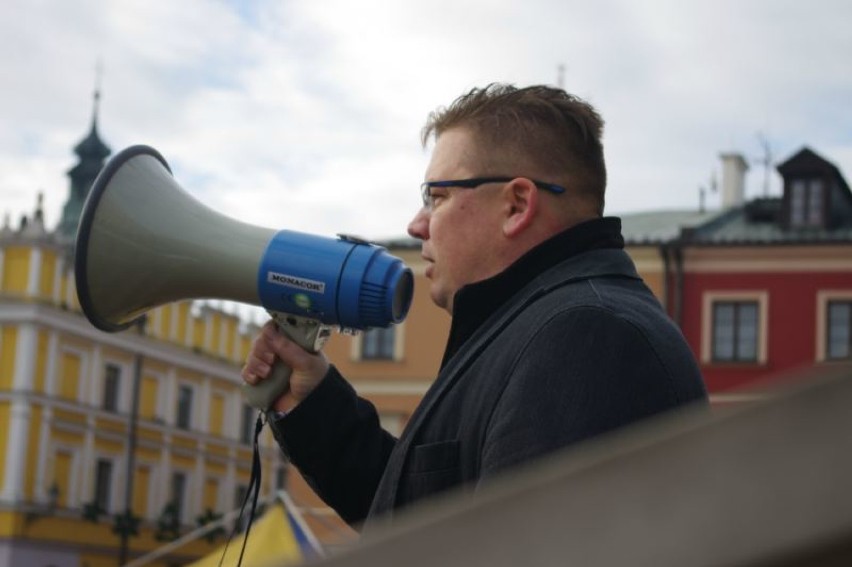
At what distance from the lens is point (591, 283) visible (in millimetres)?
2572

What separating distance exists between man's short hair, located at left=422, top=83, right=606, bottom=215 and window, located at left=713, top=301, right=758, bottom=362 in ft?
105

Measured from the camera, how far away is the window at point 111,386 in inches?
2124

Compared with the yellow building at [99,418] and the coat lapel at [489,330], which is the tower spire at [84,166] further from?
the coat lapel at [489,330]

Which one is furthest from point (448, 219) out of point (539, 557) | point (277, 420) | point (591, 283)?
point (539, 557)

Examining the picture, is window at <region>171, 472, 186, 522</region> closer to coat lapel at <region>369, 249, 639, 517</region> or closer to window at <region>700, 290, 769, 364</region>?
window at <region>700, 290, 769, 364</region>

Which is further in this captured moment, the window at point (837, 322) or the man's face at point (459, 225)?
the window at point (837, 322)

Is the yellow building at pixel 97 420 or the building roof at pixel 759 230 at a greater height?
the building roof at pixel 759 230

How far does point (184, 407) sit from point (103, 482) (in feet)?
18.5

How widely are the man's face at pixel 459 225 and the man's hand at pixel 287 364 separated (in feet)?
1.39

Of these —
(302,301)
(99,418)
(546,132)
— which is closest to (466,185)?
(546,132)

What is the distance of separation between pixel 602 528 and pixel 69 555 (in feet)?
172

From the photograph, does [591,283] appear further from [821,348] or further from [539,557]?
[821,348]

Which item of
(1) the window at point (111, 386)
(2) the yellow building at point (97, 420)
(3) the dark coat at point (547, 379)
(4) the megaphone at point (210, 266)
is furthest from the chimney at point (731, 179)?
(3) the dark coat at point (547, 379)

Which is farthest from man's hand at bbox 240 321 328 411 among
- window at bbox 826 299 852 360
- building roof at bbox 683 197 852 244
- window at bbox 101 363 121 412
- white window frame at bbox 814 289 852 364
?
window at bbox 101 363 121 412
